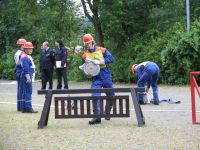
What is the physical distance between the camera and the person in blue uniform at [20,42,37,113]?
46.2 ft

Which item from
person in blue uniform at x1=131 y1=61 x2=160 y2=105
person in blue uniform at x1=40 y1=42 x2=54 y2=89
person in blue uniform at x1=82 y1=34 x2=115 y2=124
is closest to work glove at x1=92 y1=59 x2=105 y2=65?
person in blue uniform at x1=82 y1=34 x2=115 y2=124

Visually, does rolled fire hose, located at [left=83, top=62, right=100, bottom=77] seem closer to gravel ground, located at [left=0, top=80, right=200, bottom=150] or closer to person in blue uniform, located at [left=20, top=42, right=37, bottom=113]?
gravel ground, located at [left=0, top=80, right=200, bottom=150]

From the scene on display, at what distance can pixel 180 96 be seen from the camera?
18.7 meters

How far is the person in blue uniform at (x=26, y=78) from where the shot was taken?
1409cm

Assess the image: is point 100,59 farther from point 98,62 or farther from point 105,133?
point 105,133

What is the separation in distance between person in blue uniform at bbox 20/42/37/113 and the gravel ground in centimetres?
29

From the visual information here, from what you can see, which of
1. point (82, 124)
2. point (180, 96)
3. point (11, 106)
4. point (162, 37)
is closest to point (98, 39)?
point (162, 37)

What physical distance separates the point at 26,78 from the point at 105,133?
412 cm

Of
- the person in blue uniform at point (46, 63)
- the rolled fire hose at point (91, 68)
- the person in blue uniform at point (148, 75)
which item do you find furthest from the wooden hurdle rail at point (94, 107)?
the person in blue uniform at point (46, 63)

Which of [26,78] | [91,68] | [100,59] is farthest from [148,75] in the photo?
[91,68]

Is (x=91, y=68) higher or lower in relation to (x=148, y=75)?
higher

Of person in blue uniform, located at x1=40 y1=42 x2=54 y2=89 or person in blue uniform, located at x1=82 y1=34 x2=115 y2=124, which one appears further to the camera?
person in blue uniform, located at x1=40 y1=42 x2=54 y2=89

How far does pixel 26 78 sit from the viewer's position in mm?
14148

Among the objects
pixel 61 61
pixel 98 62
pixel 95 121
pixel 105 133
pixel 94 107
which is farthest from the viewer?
pixel 61 61
